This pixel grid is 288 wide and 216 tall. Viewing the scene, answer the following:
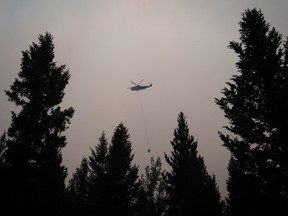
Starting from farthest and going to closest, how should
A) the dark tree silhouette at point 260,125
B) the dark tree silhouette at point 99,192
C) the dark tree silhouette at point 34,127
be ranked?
the dark tree silhouette at point 99,192 < the dark tree silhouette at point 34,127 < the dark tree silhouette at point 260,125

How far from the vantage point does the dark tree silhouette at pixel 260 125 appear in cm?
1188

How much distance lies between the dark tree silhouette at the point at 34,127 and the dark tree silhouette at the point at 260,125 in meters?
10.3

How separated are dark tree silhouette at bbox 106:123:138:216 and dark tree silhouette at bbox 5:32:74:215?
7.40 m

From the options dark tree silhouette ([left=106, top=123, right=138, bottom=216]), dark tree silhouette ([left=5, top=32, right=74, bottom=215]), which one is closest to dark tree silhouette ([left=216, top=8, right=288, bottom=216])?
dark tree silhouette ([left=5, top=32, right=74, bottom=215])

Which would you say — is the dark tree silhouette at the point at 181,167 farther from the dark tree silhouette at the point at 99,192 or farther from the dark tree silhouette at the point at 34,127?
the dark tree silhouette at the point at 34,127

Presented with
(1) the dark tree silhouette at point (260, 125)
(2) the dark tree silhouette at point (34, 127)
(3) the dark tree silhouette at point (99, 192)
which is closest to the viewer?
(1) the dark tree silhouette at point (260, 125)

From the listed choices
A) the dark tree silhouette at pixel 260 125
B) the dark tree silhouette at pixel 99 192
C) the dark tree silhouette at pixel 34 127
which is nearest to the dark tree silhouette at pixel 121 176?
the dark tree silhouette at pixel 99 192

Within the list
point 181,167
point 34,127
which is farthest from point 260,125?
point 181,167

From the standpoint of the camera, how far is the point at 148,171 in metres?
36.1

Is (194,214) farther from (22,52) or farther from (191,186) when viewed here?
(22,52)

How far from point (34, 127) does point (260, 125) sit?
1259 cm

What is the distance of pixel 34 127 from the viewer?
1622 cm

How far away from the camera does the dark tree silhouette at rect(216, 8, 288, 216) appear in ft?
39.0

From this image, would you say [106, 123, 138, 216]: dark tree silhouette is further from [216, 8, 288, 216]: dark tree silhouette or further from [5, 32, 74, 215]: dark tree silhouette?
[216, 8, 288, 216]: dark tree silhouette
